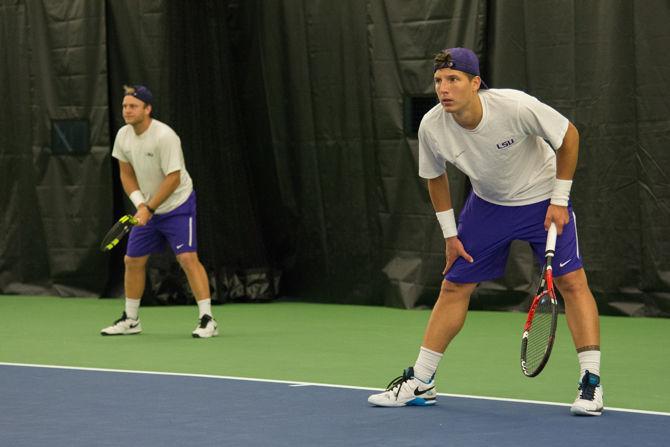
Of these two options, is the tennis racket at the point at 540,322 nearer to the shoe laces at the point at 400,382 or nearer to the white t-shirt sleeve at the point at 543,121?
the white t-shirt sleeve at the point at 543,121

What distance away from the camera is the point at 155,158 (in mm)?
8641

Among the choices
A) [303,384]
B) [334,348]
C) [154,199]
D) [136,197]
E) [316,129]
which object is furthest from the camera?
[316,129]

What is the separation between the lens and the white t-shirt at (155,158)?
28.2ft

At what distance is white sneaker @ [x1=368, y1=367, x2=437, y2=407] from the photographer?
18.6 feet

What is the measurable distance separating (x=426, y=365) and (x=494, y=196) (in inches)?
30.3

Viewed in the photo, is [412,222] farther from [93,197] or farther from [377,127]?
[93,197]

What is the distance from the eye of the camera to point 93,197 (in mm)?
11523

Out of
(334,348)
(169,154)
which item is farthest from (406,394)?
(169,154)

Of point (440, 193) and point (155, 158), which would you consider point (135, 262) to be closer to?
point (155, 158)

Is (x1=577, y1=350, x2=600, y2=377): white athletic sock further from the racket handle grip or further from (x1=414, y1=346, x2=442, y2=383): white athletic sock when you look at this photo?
(x1=414, y1=346, x2=442, y2=383): white athletic sock

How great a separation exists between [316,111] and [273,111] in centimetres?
45

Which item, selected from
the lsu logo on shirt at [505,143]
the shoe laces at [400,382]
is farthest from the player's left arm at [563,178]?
the shoe laces at [400,382]

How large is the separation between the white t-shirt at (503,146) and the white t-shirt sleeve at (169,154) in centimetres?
323

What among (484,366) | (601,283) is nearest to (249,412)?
(484,366)
